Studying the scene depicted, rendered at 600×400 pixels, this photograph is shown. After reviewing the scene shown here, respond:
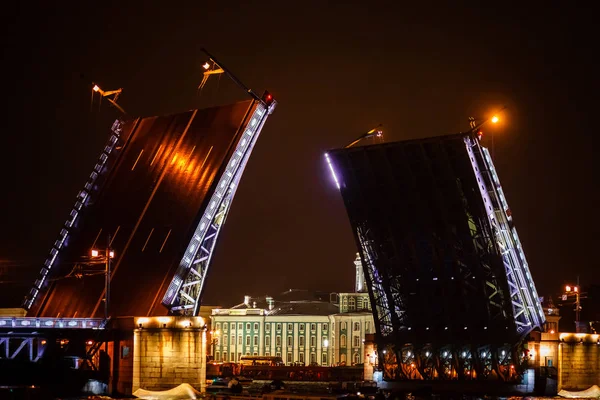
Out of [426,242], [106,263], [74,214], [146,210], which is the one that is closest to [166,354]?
[106,263]

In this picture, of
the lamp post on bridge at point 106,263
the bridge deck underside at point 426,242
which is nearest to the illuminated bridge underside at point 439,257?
the bridge deck underside at point 426,242

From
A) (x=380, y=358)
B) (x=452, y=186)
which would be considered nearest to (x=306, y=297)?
(x=380, y=358)

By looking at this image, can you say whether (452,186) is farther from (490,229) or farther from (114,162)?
(114,162)

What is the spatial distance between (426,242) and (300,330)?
64907 mm

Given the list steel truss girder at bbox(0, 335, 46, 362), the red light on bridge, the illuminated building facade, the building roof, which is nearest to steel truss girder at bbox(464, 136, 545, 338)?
the red light on bridge

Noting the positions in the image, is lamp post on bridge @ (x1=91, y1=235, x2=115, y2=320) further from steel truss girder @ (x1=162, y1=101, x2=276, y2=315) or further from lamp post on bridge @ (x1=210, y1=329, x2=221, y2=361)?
lamp post on bridge @ (x1=210, y1=329, x2=221, y2=361)

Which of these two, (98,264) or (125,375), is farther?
(98,264)

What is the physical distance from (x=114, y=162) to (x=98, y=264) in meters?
5.85

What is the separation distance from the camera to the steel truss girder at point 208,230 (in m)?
44.0

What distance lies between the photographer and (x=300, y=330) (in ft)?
364

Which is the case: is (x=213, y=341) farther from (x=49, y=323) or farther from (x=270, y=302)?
(x=49, y=323)

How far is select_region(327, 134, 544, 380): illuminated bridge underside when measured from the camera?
44375 mm

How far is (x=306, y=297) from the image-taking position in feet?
399

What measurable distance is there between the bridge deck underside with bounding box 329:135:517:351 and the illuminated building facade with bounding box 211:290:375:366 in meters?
57.4
